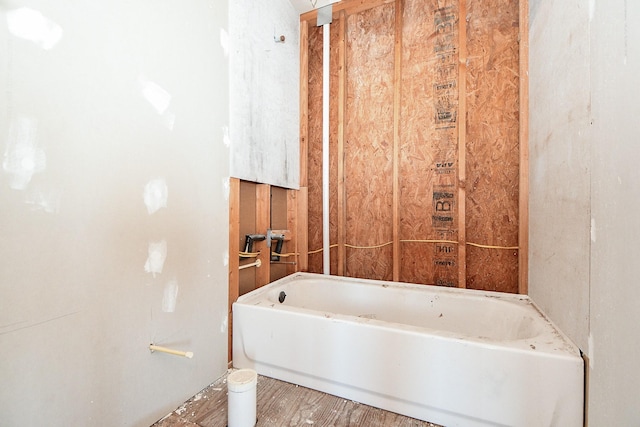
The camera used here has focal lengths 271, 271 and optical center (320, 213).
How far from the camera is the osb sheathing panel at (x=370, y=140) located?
2205 millimetres

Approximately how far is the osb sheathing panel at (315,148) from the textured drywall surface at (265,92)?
7.0 inches

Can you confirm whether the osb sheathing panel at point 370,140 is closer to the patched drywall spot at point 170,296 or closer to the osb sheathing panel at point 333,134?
the osb sheathing panel at point 333,134

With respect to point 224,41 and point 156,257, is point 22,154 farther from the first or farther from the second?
point 224,41

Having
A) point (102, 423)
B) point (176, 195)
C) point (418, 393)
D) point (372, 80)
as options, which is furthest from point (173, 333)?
point (372, 80)

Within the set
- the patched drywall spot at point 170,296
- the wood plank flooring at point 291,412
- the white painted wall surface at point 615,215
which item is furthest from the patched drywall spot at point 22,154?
the white painted wall surface at point 615,215

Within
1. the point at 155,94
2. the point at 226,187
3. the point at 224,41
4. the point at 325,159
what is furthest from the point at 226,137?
the point at 325,159

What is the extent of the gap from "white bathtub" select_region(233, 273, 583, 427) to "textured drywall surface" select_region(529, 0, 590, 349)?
16 centimetres

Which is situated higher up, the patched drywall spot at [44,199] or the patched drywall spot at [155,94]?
the patched drywall spot at [155,94]

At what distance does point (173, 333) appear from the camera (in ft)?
4.09

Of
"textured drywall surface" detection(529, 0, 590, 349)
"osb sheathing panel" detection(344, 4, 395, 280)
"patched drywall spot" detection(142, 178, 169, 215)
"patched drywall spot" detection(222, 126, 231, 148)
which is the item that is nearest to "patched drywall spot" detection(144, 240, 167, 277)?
"patched drywall spot" detection(142, 178, 169, 215)

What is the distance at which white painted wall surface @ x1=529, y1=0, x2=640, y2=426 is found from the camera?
714mm

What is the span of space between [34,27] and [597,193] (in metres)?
1.82

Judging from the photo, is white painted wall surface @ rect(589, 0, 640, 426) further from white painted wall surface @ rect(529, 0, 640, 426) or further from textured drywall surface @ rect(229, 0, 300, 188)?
textured drywall surface @ rect(229, 0, 300, 188)

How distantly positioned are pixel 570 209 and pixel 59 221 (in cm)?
186
